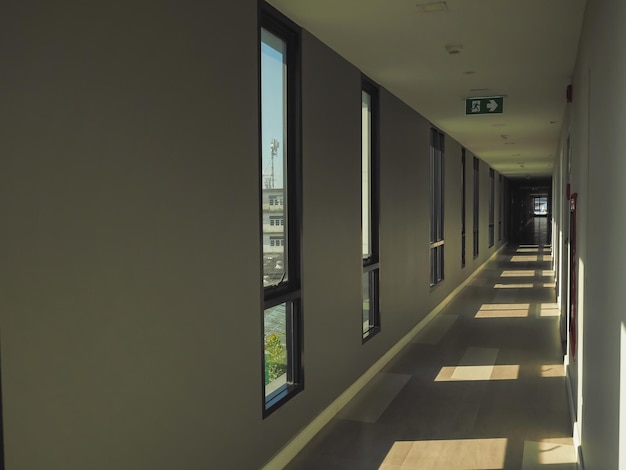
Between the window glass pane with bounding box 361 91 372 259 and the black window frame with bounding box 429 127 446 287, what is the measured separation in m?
3.17

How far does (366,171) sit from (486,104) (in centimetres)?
183

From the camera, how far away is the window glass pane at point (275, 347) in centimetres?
384

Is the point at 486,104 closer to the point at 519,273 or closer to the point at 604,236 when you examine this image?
the point at 604,236

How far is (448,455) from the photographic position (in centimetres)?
396

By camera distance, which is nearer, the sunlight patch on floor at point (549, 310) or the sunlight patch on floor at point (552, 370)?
the sunlight patch on floor at point (552, 370)

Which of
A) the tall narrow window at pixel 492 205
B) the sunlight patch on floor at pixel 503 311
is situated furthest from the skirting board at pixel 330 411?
the tall narrow window at pixel 492 205

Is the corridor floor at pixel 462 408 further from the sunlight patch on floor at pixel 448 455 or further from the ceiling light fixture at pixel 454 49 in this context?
the ceiling light fixture at pixel 454 49

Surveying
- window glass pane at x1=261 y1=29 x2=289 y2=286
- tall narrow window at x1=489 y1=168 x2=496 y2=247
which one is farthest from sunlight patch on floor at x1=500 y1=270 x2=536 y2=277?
window glass pane at x1=261 y1=29 x2=289 y2=286

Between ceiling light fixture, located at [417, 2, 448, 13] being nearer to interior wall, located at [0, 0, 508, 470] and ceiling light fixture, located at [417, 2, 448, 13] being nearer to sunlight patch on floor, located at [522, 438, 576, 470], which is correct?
interior wall, located at [0, 0, 508, 470]

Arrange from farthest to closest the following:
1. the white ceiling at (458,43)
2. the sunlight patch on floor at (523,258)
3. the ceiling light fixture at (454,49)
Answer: the sunlight patch on floor at (523,258)
the ceiling light fixture at (454,49)
the white ceiling at (458,43)

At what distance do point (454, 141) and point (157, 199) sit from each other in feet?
29.6

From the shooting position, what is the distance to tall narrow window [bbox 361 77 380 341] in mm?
5938

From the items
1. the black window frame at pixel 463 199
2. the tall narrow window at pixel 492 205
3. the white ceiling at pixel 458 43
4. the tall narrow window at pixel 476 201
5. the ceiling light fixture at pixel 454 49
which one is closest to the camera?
the white ceiling at pixel 458 43

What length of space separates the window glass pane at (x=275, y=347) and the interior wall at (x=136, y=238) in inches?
7.1
